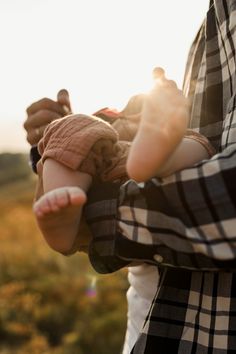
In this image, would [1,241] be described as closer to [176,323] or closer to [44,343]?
[44,343]

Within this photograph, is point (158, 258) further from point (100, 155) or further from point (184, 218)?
point (100, 155)

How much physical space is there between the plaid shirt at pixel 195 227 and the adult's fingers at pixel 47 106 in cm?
39

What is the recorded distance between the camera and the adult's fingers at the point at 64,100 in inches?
58.2

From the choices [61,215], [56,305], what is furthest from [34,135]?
[56,305]

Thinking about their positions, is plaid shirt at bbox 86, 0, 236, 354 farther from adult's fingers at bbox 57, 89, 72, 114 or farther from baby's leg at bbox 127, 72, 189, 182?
adult's fingers at bbox 57, 89, 72, 114

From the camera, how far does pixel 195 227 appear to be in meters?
0.87

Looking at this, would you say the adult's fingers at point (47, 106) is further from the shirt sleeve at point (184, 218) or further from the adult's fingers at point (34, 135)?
the shirt sleeve at point (184, 218)

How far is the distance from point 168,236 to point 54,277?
5.41 m

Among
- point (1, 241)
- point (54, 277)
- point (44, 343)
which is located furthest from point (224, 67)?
point (1, 241)

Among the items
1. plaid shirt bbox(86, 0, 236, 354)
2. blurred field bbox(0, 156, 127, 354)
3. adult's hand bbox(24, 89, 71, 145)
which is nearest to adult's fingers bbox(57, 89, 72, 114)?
adult's hand bbox(24, 89, 71, 145)

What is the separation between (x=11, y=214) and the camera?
10.4m

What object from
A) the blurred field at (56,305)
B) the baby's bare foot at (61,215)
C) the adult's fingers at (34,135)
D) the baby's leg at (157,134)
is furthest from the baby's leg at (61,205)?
the blurred field at (56,305)

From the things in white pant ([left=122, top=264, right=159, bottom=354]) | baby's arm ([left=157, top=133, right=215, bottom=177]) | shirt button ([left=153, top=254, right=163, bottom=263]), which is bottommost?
white pant ([left=122, top=264, right=159, bottom=354])

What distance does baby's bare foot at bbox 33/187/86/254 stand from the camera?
931 millimetres
